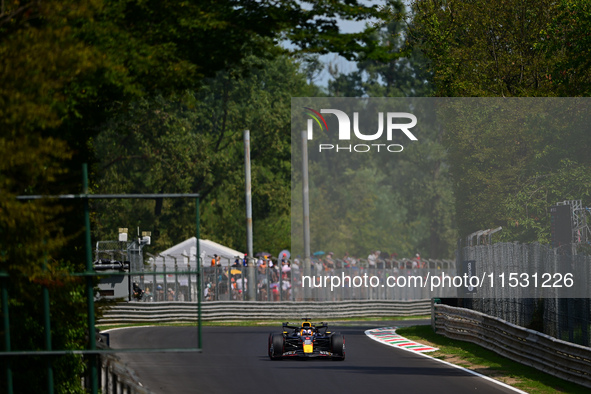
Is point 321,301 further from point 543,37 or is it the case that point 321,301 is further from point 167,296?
point 543,37

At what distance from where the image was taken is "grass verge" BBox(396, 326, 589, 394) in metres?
17.1

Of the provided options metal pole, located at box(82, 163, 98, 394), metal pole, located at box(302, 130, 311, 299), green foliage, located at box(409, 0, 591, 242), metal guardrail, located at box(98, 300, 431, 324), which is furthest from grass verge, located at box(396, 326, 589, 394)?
metal pole, located at box(302, 130, 311, 299)

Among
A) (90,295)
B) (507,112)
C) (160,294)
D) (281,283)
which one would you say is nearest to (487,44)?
(507,112)

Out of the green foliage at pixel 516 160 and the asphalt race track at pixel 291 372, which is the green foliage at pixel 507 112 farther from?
the asphalt race track at pixel 291 372

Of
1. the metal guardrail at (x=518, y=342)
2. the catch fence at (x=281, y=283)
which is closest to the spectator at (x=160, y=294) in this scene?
the catch fence at (x=281, y=283)

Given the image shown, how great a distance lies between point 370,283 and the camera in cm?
4100

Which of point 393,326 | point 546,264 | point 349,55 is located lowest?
point 393,326

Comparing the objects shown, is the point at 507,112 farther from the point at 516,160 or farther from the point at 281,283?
the point at 281,283

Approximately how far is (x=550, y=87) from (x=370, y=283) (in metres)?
10.6

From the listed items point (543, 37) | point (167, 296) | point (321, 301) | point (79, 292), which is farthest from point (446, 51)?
point (79, 292)

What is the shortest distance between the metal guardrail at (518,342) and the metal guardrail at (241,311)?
9.96m

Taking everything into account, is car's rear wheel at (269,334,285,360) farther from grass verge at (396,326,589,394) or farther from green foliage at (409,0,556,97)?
green foliage at (409,0,556,97)

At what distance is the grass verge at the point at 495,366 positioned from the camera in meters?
17.1

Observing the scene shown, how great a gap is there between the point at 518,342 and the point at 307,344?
4.36 meters
